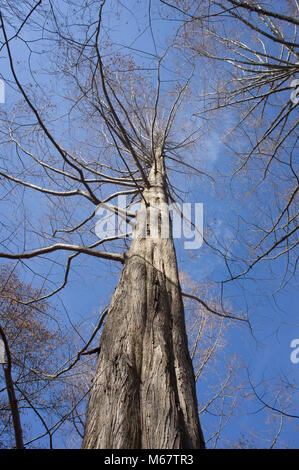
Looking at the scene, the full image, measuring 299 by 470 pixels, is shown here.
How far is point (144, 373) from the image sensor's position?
1.52 m

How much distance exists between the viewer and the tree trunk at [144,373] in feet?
4.16

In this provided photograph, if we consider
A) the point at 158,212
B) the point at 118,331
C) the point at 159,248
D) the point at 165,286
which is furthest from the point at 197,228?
the point at 118,331

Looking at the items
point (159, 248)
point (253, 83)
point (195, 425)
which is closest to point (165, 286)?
point (159, 248)

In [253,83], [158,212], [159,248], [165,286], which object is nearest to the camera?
[165,286]

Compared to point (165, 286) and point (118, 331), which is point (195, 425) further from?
point (165, 286)

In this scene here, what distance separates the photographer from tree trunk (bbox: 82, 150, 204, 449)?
127cm

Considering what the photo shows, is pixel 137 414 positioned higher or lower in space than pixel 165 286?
lower

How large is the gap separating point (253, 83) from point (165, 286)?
2.51 meters
